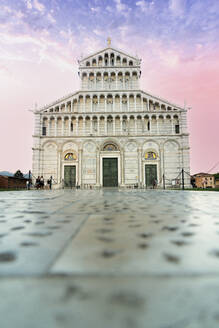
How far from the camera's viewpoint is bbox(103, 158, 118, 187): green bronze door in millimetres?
23622

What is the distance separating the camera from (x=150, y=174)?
23344 mm

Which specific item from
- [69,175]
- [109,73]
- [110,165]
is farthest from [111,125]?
[69,175]

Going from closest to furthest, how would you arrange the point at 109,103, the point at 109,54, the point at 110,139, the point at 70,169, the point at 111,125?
the point at 70,169 → the point at 110,139 → the point at 111,125 → the point at 109,103 → the point at 109,54

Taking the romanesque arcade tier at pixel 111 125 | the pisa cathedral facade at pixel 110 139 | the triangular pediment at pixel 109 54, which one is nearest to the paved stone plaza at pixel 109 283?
the pisa cathedral facade at pixel 110 139

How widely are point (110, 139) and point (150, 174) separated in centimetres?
655

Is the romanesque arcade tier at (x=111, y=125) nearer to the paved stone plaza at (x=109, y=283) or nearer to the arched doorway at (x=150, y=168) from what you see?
the arched doorway at (x=150, y=168)

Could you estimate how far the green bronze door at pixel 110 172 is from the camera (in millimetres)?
23622

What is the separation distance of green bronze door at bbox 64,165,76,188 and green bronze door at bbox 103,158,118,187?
3.78 meters

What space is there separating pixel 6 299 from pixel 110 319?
1.03 feet

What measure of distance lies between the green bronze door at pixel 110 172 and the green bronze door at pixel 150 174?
3771 millimetres

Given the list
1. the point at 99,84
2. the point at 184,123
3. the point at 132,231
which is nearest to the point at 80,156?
the point at 99,84

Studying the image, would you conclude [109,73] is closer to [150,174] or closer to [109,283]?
[150,174]

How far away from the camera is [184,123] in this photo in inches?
925

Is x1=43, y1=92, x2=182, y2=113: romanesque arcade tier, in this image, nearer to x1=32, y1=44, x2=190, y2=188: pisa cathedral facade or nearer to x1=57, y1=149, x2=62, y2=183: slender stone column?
x1=32, y1=44, x2=190, y2=188: pisa cathedral facade
